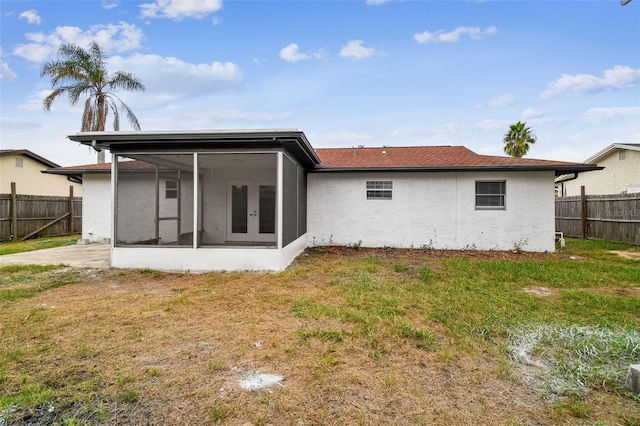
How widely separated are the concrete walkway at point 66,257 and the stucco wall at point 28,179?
8611mm

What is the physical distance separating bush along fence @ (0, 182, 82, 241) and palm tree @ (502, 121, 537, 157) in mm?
25568

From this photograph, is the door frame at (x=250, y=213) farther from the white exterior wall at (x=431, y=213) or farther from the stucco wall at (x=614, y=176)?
the stucco wall at (x=614, y=176)

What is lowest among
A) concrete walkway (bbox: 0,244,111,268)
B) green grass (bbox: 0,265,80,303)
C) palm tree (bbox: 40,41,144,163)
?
green grass (bbox: 0,265,80,303)

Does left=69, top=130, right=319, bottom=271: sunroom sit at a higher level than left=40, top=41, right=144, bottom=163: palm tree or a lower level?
lower

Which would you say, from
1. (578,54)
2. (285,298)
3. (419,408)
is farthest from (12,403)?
(578,54)

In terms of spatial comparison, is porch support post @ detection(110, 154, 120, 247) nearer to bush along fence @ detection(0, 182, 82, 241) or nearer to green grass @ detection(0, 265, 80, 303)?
green grass @ detection(0, 265, 80, 303)

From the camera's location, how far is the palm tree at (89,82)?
55.5ft

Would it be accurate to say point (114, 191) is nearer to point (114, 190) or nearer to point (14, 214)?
point (114, 190)

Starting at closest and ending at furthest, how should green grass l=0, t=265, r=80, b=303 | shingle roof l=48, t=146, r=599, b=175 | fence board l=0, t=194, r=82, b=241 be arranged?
1. green grass l=0, t=265, r=80, b=303
2. shingle roof l=48, t=146, r=599, b=175
3. fence board l=0, t=194, r=82, b=241

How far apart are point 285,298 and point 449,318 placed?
7.57 ft

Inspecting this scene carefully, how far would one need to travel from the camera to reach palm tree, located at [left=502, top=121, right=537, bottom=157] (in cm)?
2225

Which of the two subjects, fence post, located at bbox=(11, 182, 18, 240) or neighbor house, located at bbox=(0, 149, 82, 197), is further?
neighbor house, located at bbox=(0, 149, 82, 197)

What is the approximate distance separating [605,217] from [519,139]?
1201 cm

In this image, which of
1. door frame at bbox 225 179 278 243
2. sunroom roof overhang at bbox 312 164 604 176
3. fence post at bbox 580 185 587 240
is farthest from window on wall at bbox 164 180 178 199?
fence post at bbox 580 185 587 240
